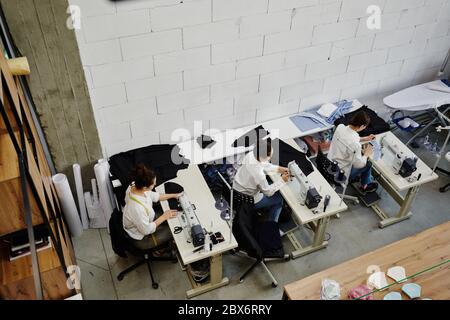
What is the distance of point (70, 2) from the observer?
3.39 m

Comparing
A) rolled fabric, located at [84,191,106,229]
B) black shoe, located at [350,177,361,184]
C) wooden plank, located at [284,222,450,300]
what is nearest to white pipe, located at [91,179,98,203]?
rolled fabric, located at [84,191,106,229]

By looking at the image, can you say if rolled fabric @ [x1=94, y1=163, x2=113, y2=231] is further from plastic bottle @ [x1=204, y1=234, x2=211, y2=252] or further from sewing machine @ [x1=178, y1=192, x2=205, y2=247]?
plastic bottle @ [x1=204, y1=234, x2=211, y2=252]

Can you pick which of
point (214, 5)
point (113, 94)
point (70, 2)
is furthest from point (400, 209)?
point (70, 2)

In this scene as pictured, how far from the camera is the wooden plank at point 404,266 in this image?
3158 millimetres

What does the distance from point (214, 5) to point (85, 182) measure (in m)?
2.19

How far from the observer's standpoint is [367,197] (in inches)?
193

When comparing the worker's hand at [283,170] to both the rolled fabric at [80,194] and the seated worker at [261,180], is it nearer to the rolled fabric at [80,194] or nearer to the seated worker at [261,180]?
the seated worker at [261,180]

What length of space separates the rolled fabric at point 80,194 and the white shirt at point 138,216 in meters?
0.94

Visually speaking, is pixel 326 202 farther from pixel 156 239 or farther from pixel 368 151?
pixel 156 239

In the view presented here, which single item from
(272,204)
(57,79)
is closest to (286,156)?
(272,204)

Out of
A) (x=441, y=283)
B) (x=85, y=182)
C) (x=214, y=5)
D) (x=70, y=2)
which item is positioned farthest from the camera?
(x=85, y=182)

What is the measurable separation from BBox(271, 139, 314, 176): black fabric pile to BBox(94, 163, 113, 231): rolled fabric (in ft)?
5.63

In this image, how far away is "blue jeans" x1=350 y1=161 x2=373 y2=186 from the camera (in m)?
4.62

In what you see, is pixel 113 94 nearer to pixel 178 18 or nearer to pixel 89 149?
pixel 89 149
